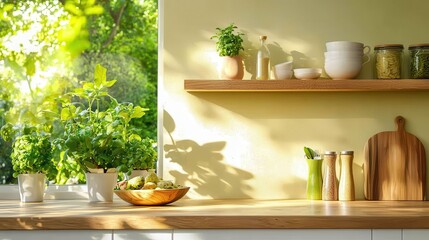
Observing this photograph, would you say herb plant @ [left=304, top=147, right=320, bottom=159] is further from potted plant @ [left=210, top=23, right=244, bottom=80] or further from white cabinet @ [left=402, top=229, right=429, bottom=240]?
white cabinet @ [left=402, top=229, right=429, bottom=240]

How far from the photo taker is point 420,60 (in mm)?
3699

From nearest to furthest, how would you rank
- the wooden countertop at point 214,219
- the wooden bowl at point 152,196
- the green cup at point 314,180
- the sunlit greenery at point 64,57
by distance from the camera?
the wooden countertop at point 214,219, the wooden bowl at point 152,196, the green cup at point 314,180, the sunlit greenery at point 64,57

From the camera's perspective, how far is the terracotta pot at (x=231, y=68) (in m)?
3.72

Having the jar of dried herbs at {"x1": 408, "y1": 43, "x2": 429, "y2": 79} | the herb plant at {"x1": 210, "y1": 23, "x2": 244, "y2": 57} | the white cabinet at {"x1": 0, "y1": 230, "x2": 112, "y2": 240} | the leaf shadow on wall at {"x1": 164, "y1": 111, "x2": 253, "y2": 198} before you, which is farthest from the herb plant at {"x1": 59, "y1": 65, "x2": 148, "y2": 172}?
the jar of dried herbs at {"x1": 408, "y1": 43, "x2": 429, "y2": 79}

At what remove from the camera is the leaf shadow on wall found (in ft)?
12.6

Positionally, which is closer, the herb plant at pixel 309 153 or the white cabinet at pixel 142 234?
the white cabinet at pixel 142 234

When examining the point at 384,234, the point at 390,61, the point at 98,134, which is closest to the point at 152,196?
the point at 98,134

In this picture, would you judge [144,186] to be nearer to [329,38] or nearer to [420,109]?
[329,38]

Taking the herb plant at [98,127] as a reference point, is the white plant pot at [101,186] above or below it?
below

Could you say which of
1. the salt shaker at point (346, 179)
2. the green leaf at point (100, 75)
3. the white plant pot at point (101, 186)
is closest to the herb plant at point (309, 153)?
the salt shaker at point (346, 179)

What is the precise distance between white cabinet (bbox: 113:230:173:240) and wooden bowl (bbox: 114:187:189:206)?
15.7 inches

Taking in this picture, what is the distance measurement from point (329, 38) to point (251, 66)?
16.5 inches

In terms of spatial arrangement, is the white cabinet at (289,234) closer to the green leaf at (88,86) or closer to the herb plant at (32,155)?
the herb plant at (32,155)

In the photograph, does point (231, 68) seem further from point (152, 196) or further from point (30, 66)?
point (30, 66)
